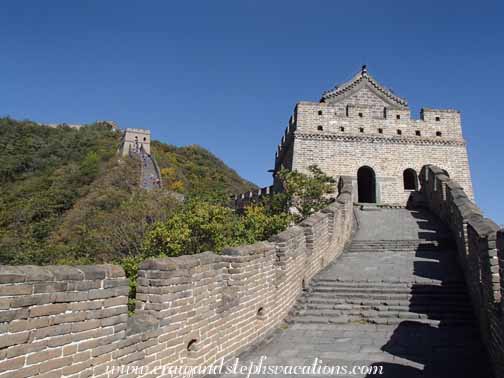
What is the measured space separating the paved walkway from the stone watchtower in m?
8.77

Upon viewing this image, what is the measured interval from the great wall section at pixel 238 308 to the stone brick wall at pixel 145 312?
0.01m

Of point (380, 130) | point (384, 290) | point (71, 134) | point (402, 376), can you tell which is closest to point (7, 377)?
point (402, 376)

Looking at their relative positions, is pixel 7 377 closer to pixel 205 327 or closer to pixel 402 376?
pixel 205 327

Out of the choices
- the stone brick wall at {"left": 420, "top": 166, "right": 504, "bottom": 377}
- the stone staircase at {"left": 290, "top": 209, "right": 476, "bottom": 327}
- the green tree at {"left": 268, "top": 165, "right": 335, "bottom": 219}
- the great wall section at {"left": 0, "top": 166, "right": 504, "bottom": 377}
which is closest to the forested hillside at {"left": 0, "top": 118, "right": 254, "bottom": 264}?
the green tree at {"left": 268, "top": 165, "right": 335, "bottom": 219}

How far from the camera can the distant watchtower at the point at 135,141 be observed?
61.3 meters

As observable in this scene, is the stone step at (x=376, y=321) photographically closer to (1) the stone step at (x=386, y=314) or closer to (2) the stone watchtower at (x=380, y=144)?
(1) the stone step at (x=386, y=314)

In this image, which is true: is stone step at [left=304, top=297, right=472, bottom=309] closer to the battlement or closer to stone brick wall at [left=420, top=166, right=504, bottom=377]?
stone brick wall at [left=420, top=166, right=504, bottom=377]

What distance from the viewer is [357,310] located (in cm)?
784

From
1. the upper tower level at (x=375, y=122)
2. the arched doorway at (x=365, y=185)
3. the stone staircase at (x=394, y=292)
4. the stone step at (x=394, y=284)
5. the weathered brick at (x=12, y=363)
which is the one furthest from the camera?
the arched doorway at (x=365, y=185)

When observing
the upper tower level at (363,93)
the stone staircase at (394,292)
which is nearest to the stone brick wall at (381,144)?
the upper tower level at (363,93)

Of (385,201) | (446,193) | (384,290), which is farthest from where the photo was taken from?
(385,201)

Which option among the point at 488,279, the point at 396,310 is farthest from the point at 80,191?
the point at 488,279

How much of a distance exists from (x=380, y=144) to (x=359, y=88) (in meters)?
8.37

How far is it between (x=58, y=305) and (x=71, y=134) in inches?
3123
